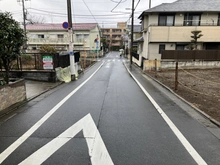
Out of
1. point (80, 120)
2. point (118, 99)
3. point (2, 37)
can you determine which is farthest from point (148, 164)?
point (2, 37)

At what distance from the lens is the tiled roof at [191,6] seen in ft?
64.6

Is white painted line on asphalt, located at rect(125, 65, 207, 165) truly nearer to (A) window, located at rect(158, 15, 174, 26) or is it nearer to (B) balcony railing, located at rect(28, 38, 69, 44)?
(A) window, located at rect(158, 15, 174, 26)

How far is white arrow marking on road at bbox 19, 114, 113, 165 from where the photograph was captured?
9.98 feet

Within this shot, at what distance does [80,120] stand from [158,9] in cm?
1914

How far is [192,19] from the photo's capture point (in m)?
20.4

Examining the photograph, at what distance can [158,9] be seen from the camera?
20.0m

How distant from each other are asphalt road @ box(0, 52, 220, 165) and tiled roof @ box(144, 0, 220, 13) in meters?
17.1

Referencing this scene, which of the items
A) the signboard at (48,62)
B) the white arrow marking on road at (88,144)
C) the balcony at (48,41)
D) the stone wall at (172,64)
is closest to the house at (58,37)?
the balcony at (48,41)

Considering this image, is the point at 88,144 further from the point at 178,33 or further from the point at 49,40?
the point at 49,40

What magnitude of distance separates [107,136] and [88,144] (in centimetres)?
52

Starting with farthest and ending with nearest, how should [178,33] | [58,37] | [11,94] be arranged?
[58,37] → [178,33] → [11,94]

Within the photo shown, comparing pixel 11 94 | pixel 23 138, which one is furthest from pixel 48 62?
pixel 23 138

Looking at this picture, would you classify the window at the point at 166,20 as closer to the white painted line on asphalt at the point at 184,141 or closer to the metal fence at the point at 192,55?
the metal fence at the point at 192,55

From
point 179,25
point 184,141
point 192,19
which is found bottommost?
point 184,141
